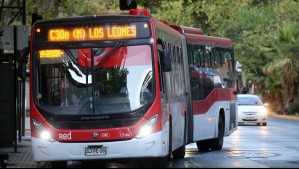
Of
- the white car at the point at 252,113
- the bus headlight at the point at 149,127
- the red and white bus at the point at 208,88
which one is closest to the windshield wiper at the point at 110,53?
the bus headlight at the point at 149,127

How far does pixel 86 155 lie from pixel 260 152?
8.05 m

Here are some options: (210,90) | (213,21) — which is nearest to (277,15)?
(213,21)

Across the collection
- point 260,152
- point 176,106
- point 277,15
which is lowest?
point 260,152

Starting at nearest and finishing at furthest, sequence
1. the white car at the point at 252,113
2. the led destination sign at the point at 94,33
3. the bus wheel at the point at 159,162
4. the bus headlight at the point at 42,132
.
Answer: the bus headlight at the point at 42,132, the led destination sign at the point at 94,33, the bus wheel at the point at 159,162, the white car at the point at 252,113

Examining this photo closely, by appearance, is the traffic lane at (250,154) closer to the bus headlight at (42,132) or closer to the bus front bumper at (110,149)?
the bus front bumper at (110,149)

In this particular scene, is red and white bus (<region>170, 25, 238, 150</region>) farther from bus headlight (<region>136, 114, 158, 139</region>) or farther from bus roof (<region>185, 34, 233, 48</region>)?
bus headlight (<region>136, 114, 158, 139</region>)

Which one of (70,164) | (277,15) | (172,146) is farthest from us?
(277,15)

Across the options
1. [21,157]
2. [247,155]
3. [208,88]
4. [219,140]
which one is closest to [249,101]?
[219,140]

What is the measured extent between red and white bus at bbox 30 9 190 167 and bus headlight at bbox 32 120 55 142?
0.02 meters

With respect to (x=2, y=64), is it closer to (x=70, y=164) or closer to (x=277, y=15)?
(x=70, y=164)

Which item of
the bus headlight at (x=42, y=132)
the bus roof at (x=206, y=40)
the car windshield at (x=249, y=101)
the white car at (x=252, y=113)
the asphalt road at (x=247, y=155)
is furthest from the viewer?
the car windshield at (x=249, y=101)

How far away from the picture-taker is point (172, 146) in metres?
18.2

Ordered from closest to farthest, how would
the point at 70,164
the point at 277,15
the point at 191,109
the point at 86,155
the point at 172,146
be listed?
the point at 86,155 → the point at 172,146 → the point at 70,164 → the point at 191,109 → the point at 277,15

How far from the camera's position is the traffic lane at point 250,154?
1886 cm
